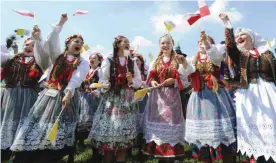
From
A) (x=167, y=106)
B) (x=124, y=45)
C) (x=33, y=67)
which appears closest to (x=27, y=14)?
(x=33, y=67)

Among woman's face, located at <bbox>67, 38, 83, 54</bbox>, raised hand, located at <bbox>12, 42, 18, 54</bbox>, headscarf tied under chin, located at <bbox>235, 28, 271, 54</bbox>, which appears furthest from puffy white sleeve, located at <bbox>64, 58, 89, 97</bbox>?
headscarf tied under chin, located at <bbox>235, 28, 271, 54</bbox>

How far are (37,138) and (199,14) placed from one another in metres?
2.69

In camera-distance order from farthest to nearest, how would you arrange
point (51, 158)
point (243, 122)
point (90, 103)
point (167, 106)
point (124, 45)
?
point (90, 103), point (124, 45), point (167, 106), point (51, 158), point (243, 122)

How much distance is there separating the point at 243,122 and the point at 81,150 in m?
3.61

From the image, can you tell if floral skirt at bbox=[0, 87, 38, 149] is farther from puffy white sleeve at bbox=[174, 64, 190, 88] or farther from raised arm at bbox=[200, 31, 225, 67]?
raised arm at bbox=[200, 31, 225, 67]

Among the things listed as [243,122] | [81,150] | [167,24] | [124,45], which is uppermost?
[167,24]

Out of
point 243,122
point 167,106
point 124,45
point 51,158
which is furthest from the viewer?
point 124,45

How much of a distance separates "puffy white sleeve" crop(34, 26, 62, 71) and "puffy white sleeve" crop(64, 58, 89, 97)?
0.40 meters

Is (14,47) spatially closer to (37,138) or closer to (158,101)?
(37,138)

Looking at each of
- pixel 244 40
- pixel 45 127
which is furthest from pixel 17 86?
pixel 244 40

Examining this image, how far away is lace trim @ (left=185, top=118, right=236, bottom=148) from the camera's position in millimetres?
3328

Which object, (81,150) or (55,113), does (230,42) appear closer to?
(55,113)

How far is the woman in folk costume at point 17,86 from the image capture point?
4.20 m

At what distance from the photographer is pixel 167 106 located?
12.6 feet
